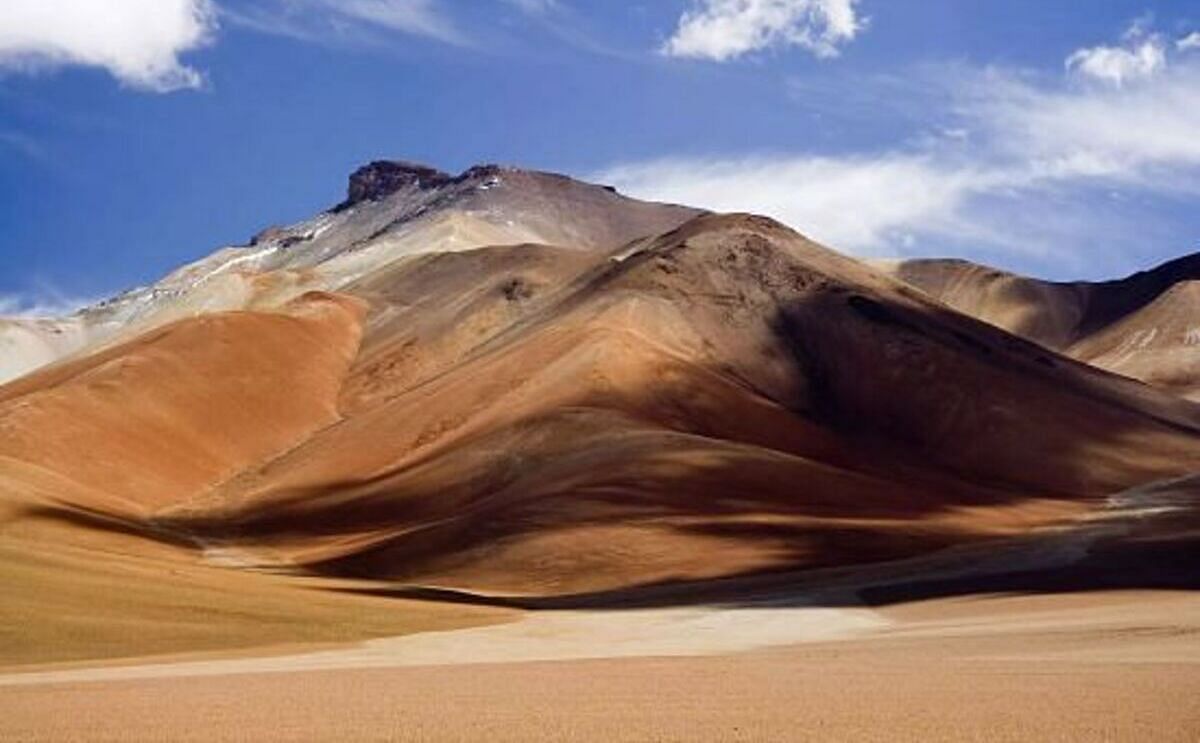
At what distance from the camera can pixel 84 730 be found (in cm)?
2216

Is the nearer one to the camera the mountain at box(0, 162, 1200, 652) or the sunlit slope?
the mountain at box(0, 162, 1200, 652)

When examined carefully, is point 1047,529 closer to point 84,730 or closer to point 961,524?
point 961,524

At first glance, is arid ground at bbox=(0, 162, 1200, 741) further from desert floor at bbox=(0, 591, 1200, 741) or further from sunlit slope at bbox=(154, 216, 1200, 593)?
sunlit slope at bbox=(154, 216, 1200, 593)

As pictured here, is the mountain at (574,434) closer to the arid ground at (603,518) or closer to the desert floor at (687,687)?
the arid ground at (603,518)

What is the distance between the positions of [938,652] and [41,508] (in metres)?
49.8

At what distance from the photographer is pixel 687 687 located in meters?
28.5

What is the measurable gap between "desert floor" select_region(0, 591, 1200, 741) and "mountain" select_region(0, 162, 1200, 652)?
32.2 ft

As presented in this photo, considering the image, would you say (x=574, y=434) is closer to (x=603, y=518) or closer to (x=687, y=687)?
(x=603, y=518)

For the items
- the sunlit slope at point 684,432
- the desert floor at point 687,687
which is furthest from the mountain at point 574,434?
the desert floor at point 687,687

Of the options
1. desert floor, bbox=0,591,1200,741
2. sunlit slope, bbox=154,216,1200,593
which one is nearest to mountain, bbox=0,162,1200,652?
sunlit slope, bbox=154,216,1200,593

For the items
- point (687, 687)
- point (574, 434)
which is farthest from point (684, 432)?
point (687, 687)

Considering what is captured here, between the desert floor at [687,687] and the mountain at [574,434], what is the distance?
32.2ft

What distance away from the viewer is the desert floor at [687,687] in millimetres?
21828

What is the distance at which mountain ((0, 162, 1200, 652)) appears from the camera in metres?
75.1
